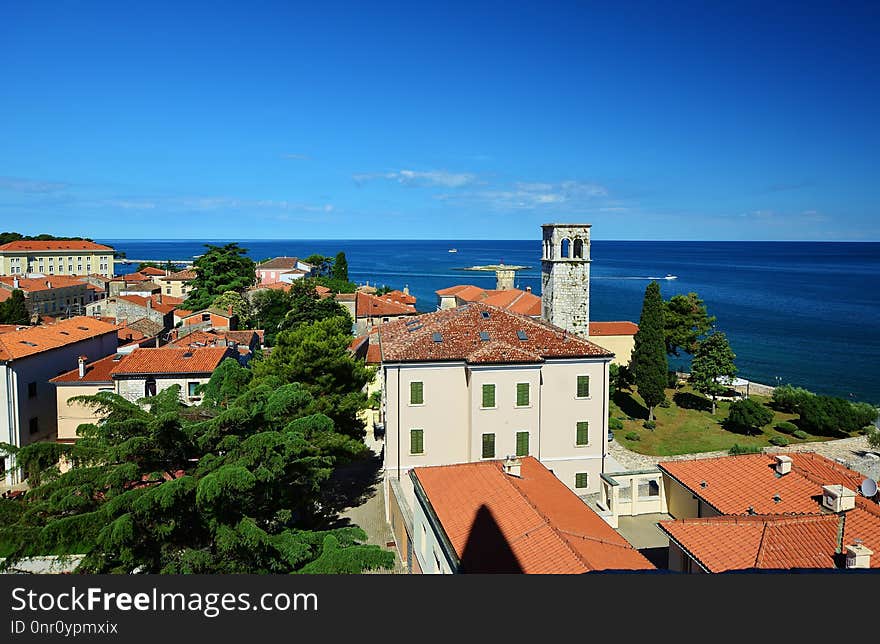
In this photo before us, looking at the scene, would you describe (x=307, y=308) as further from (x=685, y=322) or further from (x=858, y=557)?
(x=858, y=557)

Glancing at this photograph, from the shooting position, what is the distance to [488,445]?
2264 cm

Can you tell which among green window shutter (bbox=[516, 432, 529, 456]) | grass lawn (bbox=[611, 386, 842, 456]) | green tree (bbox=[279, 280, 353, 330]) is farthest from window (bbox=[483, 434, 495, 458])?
green tree (bbox=[279, 280, 353, 330])

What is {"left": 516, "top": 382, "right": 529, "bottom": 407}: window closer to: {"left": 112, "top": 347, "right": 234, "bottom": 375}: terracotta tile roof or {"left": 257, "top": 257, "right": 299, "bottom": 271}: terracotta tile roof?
{"left": 112, "top": 347, "right": 234, "bottom": 375}: terracotta tile roof

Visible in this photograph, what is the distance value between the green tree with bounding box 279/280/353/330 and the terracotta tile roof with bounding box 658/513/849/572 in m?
33.8

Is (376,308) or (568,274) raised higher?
(568,274)

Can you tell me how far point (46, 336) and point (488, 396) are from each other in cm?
2279

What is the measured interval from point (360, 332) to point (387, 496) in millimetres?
33321

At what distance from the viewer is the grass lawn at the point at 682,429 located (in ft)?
99.1

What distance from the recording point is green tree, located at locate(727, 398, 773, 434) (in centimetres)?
3206

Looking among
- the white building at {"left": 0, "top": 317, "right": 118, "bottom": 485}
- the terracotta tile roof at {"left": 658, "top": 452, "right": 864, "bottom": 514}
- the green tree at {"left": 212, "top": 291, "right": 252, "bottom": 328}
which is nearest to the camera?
the terracotta tile roof at {"left": 658, "top": 452, "right": 864, "bottom": 514}

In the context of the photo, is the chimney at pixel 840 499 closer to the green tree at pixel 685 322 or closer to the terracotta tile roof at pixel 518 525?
the terracotta tile roof at pixel 518 525

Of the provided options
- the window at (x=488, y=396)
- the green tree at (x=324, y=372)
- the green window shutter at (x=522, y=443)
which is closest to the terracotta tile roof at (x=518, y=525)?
the window at (x=488, y=396)

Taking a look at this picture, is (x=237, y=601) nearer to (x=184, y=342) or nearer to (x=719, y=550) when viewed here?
(x=719, y=550)

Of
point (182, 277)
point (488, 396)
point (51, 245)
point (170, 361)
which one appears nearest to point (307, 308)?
point (170, 361)
